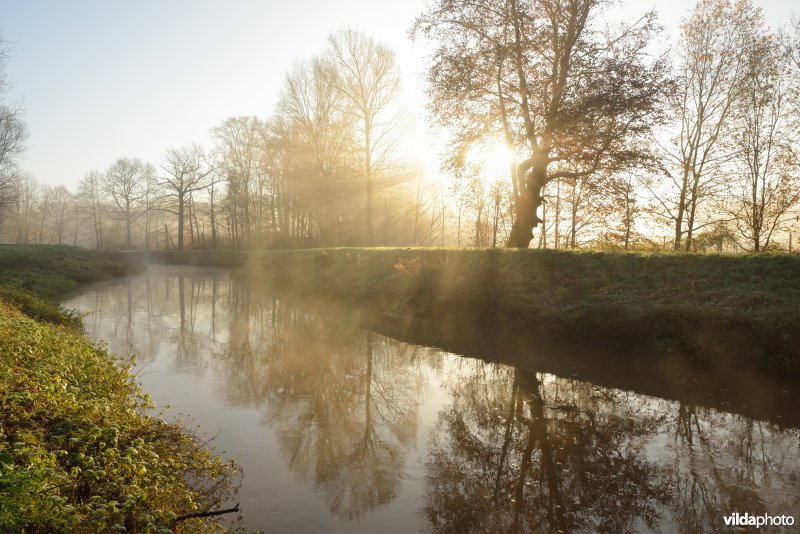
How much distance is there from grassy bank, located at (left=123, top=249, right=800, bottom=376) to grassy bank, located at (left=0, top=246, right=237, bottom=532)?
9.99 m

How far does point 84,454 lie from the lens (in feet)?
14.4

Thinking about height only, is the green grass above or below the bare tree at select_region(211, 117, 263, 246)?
below

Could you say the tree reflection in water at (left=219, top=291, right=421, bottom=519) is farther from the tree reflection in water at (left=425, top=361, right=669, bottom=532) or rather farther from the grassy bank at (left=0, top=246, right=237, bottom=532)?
the grassy bank at (left=0, top=246, right=237, bottom=532)

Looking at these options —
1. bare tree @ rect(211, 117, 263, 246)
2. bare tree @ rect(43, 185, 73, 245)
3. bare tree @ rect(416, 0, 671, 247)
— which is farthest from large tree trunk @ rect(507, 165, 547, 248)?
bare tree @ rect(43, 185, 73, 245)

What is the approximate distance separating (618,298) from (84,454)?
1242 cm

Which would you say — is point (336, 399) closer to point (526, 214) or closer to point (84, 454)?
point (84, 454)

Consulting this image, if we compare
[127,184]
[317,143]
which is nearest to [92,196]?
[127,184]

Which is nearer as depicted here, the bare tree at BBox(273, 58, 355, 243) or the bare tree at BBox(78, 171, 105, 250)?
the bare tree at BBox(273, 58, 355, 243)

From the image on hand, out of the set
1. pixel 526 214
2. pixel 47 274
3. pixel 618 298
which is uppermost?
pixel 526 214

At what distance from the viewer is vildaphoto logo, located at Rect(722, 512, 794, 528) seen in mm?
4852

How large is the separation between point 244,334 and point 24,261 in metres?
18.9

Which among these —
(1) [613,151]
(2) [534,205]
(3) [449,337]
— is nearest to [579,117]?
(1) [613,151]

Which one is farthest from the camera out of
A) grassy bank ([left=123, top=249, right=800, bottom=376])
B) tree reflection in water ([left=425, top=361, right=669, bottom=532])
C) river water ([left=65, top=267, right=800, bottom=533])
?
grassy bank ([left=123, top=249, right=800, bottom=376])

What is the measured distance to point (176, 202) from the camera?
188 feet
